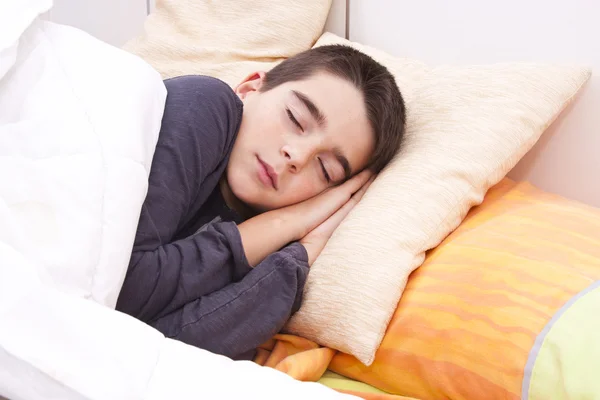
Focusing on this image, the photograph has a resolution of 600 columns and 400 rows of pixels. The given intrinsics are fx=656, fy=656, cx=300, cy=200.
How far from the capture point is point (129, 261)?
2.69 feet

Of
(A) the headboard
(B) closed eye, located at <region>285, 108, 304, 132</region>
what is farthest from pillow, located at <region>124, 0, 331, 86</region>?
(B) closed eye, located at <region>285, 108, 304, 132</region>

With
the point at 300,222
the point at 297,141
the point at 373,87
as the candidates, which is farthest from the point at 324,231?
the point at 373,87

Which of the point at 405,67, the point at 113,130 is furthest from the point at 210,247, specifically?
the point at 405,67

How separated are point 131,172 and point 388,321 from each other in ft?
1.30

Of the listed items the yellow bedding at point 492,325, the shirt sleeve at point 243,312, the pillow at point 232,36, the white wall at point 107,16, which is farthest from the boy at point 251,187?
the white wall at point 107,16

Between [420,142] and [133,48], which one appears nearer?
[420,142]

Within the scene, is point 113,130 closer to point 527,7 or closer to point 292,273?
point 292,273

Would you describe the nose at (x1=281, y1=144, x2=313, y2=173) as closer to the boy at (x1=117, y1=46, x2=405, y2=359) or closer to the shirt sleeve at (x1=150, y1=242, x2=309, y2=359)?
the boy at (x1=117, y1=46, x2=405, y2=359)

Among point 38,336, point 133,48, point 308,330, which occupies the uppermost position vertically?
point 38,336

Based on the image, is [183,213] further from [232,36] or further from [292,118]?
[232,36]

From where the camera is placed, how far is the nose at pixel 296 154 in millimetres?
1032

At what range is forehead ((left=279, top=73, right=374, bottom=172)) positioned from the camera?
1067mm

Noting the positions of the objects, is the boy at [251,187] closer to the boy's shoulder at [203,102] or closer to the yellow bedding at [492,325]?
the boy's shoulder at [203,102]

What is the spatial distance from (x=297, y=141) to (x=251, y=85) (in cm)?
22
